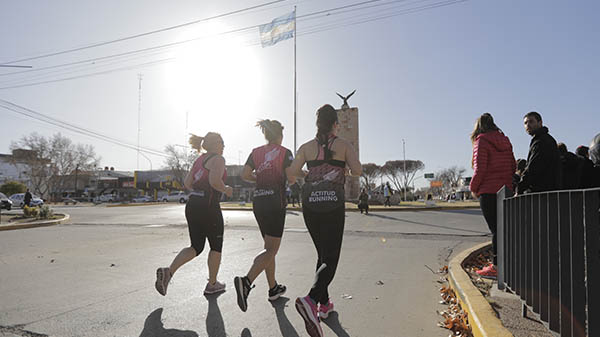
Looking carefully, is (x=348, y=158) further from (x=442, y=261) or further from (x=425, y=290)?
(x=442, y=261)

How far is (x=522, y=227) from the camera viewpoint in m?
3.06

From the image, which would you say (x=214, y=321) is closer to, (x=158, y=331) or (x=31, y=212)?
(x=158, y=331)

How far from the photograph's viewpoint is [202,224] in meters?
4.04

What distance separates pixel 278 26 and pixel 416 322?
27.3 meters

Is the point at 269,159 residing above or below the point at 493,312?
above

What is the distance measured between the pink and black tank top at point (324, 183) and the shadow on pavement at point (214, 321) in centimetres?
122

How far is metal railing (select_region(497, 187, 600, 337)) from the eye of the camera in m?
1.82

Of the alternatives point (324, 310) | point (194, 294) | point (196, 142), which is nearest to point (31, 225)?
point (196, 142)

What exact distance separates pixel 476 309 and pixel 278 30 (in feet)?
89.9

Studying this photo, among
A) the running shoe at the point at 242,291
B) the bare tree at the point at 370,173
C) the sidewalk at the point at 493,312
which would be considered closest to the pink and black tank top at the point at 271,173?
the running shoe at the point at 242,291

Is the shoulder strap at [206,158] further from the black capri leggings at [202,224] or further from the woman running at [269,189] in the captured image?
the woman running at [269,189]

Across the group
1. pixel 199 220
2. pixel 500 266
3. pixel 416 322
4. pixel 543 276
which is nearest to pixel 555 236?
pixel 543 276

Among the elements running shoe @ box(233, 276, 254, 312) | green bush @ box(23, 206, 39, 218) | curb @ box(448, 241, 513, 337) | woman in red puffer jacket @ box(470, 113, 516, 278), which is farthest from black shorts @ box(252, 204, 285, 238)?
green bush @ box(23, 206, 39, 218)

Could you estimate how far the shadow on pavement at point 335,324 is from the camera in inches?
116
